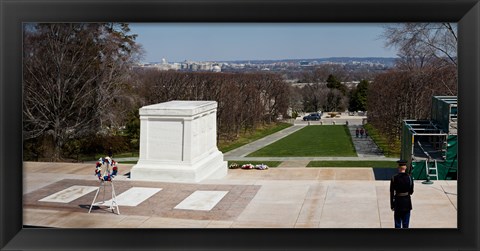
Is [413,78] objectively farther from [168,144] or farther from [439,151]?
[168,144]

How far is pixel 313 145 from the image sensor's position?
27.3 meters

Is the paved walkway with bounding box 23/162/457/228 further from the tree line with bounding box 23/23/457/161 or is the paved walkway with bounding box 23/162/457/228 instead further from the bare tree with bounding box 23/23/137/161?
the bare tree with bounding box 23/23/137/161

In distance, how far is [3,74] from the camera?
597cm

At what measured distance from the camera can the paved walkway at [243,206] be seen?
8.43 metres

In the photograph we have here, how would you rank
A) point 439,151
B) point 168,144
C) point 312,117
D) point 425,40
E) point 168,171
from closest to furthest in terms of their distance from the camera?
point 168,171 < point 168,144 < point 439,151 < point 425,40 < point 312,117

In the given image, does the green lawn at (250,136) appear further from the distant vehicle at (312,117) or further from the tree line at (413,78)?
the tree line at (413,78)

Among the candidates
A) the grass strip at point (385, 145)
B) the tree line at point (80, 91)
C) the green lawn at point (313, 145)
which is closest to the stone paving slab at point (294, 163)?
the green lawn at point (313, 145)

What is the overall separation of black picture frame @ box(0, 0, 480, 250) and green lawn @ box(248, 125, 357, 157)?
17120 mm

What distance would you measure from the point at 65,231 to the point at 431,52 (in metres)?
16.4

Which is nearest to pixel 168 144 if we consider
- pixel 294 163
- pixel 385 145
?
pixel 294 163
